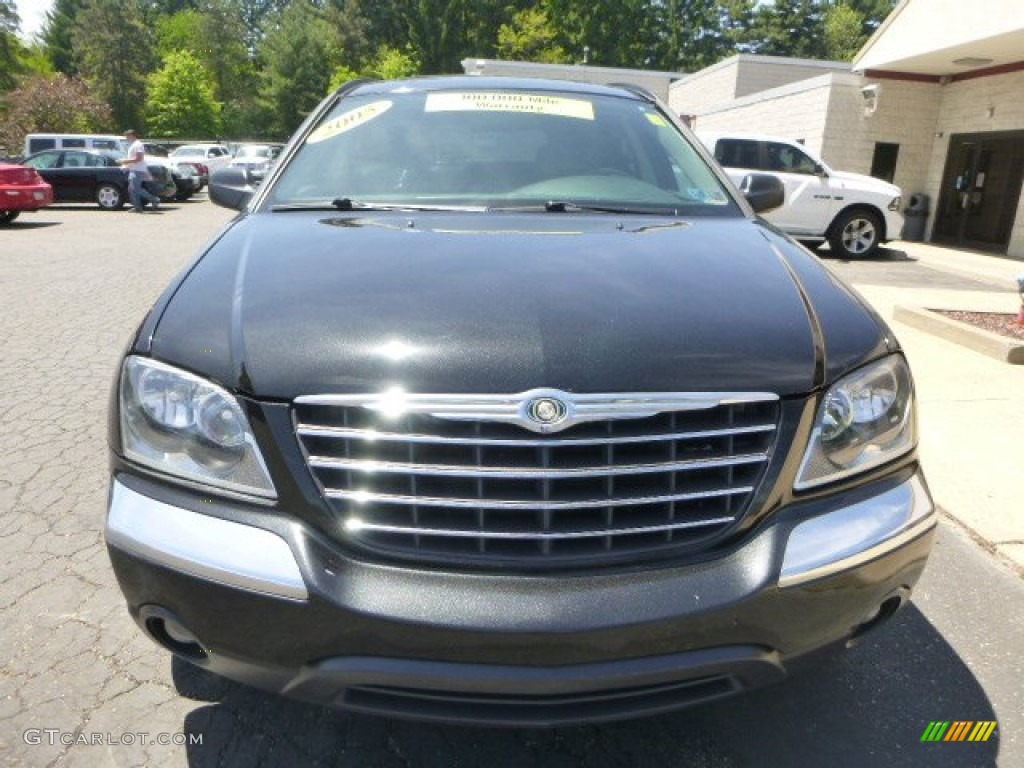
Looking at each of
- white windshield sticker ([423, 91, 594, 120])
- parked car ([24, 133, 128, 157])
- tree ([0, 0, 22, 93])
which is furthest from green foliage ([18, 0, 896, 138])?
white windshield sticker ([423, 91, 594, 120])

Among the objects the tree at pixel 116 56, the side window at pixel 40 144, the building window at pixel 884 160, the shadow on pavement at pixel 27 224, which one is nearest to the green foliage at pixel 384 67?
the tree at pixel 116 56

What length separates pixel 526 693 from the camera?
1497 millimetres

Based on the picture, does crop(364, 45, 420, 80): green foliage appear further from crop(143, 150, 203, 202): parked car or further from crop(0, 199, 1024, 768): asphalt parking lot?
crop(0, 199, 1024, 768): asphalt parking lot

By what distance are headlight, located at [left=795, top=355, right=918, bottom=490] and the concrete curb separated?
5010mm

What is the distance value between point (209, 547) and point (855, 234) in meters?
12.6

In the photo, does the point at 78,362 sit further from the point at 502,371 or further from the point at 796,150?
the point at 796,150

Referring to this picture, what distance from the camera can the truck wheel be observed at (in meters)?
12.0

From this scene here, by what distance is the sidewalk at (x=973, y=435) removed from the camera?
3414mm

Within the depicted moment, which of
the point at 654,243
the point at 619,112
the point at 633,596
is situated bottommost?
the point at 633,596

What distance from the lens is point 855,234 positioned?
12.2 m

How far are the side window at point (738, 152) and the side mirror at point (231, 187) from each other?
1023 centimetres

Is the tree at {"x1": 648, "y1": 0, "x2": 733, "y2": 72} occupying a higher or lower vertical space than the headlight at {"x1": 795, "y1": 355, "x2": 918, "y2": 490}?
higher

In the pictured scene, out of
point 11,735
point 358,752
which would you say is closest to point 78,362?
point 11,735

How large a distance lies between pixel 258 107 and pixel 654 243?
6957 centimetres
